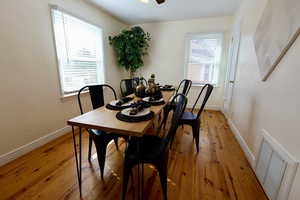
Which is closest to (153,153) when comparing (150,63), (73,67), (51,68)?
(51,68)

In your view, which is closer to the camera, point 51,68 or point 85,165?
point 85,165

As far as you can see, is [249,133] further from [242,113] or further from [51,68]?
[51,68]

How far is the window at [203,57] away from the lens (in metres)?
3.84

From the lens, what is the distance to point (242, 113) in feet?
7.37

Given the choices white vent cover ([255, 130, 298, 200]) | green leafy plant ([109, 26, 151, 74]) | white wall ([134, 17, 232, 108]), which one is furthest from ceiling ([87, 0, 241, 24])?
white vent cover ([255, 130, 298, 200])

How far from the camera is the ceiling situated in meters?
2.91

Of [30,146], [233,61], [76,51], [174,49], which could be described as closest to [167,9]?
[174,49]

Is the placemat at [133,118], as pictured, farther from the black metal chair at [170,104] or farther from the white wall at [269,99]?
the white wall at [269,99]

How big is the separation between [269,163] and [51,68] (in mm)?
3062

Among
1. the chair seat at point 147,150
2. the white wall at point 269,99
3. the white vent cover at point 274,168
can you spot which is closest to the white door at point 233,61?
the white wall at point 269,99

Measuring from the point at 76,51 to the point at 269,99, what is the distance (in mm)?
3140

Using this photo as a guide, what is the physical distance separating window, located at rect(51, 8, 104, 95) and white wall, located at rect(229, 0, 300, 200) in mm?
2943

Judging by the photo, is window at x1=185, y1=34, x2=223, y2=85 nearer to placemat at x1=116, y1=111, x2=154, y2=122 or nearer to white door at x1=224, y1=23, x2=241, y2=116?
white door at x1=224, y1=23, x2=241, y2=116

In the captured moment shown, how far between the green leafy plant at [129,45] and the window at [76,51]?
0.51 metres
